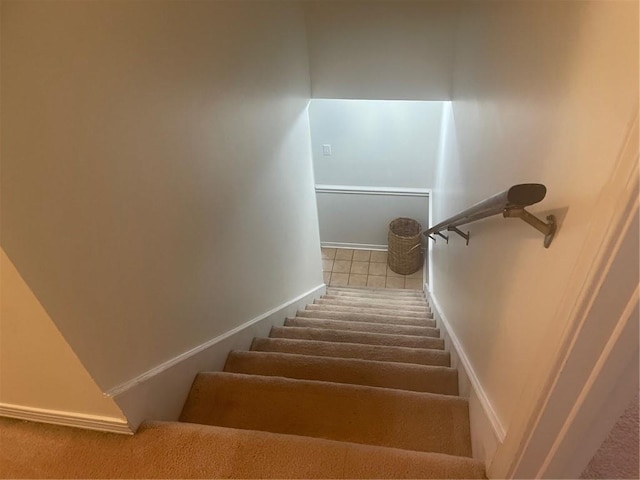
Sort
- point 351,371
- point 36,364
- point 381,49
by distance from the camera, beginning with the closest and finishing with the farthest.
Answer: point 36,364 → point 351,371 → point 381,49

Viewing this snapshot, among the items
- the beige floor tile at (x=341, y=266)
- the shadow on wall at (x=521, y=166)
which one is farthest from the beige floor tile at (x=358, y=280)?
the shadow on wall at (x=521, y=166)

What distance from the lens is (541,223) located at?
96cm

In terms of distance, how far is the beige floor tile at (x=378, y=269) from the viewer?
16.7 feet

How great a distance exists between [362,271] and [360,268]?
57 mm

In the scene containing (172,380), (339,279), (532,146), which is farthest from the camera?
(339,279)

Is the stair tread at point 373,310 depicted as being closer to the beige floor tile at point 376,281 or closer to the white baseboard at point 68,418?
the beige floor tile at point 376,281

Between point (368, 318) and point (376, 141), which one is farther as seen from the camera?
point (376, 141)

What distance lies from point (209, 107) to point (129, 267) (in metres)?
0.63

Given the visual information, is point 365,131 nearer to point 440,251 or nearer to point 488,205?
point 440,251

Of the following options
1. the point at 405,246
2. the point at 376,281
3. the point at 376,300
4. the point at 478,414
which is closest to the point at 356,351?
the point at 478,414

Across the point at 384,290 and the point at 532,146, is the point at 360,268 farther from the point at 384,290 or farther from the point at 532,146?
the point at 532,146

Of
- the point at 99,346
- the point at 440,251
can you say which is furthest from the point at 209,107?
the point at 440,251

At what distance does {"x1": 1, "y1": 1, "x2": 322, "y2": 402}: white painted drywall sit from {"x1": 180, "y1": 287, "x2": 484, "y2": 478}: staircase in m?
0.26

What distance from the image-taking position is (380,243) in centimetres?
530
